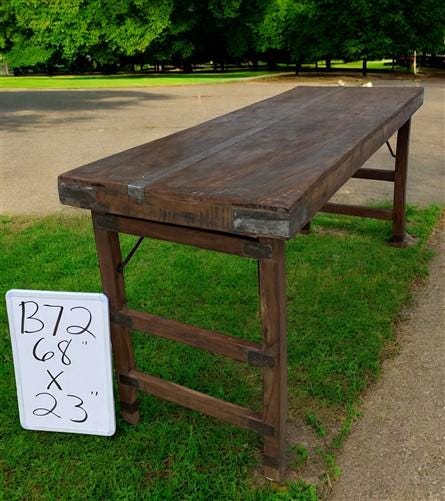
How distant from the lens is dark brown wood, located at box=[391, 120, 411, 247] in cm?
371

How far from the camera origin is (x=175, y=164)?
74.2 inches

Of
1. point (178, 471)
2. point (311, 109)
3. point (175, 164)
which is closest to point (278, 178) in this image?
point (175, 164)

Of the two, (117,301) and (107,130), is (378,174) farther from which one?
(107,130)

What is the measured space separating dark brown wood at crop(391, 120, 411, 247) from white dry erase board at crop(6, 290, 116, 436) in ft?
8.19

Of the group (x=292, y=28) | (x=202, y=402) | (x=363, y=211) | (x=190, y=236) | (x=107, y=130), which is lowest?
(x=202, y=402)

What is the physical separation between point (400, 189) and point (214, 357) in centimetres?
192

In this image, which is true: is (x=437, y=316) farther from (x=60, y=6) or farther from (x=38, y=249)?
(x=60, y=6)

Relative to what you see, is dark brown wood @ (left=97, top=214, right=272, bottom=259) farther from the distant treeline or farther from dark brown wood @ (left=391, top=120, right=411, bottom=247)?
the distant treeline

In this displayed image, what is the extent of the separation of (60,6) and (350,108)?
24.5 meters

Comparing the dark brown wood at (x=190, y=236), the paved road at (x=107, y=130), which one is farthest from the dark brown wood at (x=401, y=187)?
the dark brown wood at (x=190, y=236)

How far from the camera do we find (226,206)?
149 cm

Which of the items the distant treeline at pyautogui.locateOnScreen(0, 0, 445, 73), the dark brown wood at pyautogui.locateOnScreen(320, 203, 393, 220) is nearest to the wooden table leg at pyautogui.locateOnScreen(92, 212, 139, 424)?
the dark brown wood at pyautogui.locateOnScreen(320, 203, 393, 220)

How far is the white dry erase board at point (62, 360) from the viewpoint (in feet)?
6.27

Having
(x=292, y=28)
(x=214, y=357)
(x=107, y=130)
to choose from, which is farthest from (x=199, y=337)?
(x=292, y=28)
